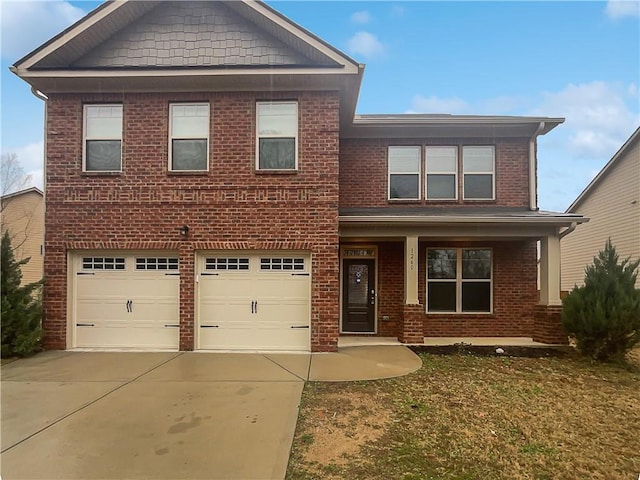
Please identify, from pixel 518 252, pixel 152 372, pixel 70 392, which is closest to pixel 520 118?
pixel 518 252

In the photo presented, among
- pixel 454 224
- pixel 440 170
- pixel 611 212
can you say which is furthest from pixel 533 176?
pixel 611 212

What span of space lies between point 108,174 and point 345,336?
7.10 meters

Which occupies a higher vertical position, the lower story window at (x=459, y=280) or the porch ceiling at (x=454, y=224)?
the porch ceiling at (x=454, y=224)

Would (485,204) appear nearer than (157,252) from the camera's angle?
No

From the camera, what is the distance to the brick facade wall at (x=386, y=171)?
1114 cm

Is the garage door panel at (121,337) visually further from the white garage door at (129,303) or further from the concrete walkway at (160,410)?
the concrete walkway at (160,410)

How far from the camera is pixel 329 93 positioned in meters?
8.94

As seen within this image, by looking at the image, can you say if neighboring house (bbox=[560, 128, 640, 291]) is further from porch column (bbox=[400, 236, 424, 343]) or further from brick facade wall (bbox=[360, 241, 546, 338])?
porch column (bbox=[400, 236, 424, 343])

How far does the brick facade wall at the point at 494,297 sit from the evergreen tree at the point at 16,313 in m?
8.09

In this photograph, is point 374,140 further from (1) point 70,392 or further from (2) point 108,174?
(1) point 70,392

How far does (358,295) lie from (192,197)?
16.9 feet

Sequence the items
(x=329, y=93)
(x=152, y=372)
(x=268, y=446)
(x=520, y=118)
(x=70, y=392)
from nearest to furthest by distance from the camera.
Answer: (x=268, y=446) < (x=70, y=392) < (x=152, y=372) < (x=329, y=93) < (x=520, y=118)

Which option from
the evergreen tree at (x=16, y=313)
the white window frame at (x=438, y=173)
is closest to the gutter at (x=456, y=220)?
the white window frame at (x=438, y=173)

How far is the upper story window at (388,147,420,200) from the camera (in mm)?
11289
